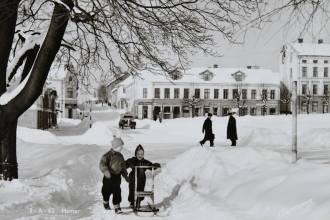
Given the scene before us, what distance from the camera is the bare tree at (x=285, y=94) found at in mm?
77088

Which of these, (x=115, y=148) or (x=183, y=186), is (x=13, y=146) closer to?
(x=115, y=148)

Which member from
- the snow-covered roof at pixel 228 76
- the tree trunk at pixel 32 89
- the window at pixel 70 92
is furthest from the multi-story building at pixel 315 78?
the tree trunk at pixel 32 89

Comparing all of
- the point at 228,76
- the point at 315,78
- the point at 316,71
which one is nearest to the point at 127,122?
the point at 228,76

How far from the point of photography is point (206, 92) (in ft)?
255

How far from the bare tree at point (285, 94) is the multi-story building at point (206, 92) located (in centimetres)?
153

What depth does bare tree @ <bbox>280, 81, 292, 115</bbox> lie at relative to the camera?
253 ft

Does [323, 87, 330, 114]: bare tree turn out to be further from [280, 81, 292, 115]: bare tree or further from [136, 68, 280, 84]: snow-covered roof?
[136, 68, 280, 84]: snow-covered roof

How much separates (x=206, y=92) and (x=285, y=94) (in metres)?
15.1

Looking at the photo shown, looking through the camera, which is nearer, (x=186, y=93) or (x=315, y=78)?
(x=186, y=93)

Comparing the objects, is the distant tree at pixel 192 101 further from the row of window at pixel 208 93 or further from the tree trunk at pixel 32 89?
the tree trunk at pixel 32 89

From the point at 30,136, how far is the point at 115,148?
23484 mm

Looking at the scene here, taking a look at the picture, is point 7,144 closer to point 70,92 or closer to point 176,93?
point 70,92


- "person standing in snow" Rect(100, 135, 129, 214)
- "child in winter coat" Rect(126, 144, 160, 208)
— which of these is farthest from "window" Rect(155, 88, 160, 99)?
"person standing in snow" Rect(100, 135, 129, 214)

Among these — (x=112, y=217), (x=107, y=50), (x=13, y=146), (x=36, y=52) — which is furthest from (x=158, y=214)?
(x=107, y=50)
